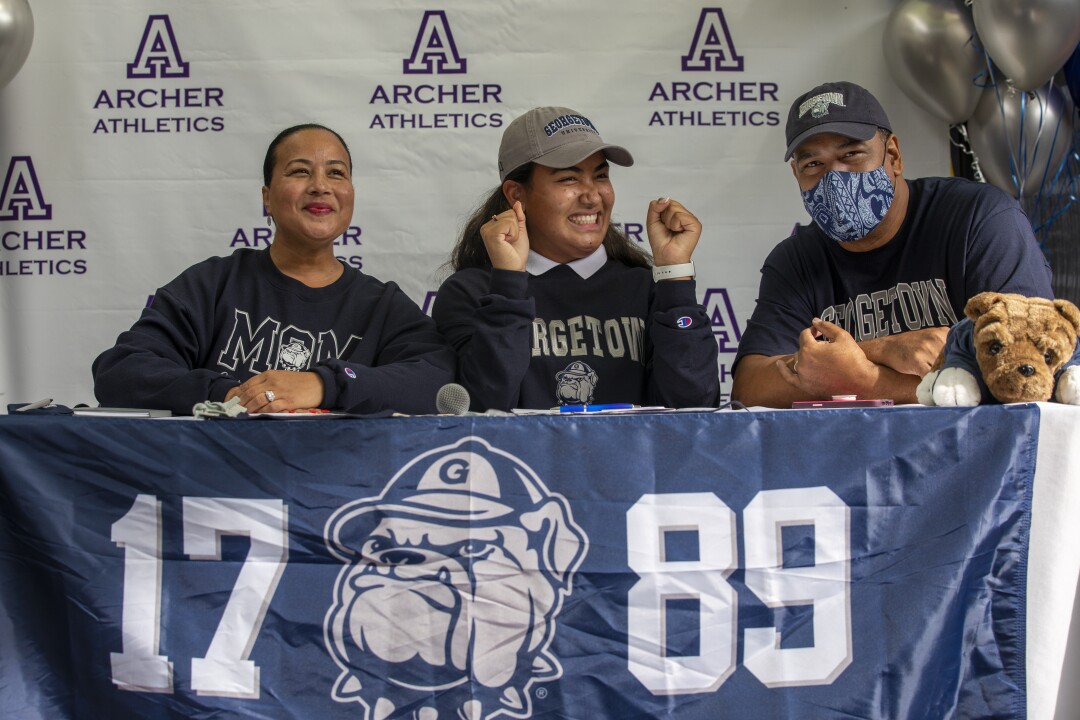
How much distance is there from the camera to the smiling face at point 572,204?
2.09 m

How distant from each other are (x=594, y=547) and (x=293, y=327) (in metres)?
1.00

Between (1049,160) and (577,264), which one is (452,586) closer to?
(577,264)

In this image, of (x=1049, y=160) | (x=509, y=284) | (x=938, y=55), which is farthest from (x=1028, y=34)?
(x=509, y=284)

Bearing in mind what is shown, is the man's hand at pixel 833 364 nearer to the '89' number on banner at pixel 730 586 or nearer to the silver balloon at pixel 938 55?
the '89' number on banner at pixel 730 586

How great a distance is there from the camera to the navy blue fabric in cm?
126

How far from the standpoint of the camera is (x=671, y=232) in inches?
78.0

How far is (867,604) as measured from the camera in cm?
128

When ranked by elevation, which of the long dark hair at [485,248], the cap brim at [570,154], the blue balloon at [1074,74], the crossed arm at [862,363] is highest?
the blue balloon at [1074,74]

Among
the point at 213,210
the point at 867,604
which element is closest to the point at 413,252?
the point at 213,210

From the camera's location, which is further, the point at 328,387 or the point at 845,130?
the point at 845,130

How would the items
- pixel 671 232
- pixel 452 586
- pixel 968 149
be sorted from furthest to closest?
pixel 968 149, pixel 671 232, pixel 452 586

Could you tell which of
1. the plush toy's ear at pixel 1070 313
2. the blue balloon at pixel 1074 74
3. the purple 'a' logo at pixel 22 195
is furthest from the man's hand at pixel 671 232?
the purple 'a' logo at pixel 22 195

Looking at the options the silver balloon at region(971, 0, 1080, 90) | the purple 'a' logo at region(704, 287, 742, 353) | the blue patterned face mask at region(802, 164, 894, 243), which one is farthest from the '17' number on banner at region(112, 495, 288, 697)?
the silver balloon at region(971, 0, 1080, 90)

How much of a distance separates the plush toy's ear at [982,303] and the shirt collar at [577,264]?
0.88m
